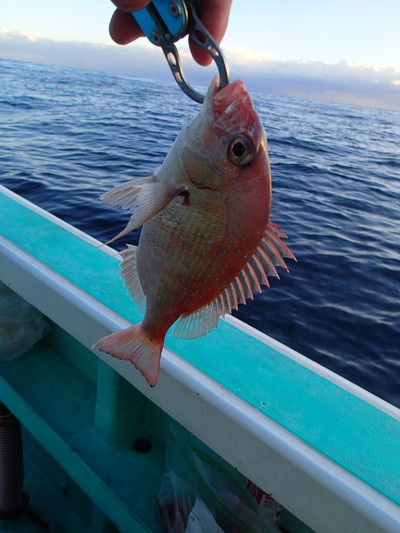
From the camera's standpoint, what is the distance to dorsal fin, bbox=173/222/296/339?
49.6 inches

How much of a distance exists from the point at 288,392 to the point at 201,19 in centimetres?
158

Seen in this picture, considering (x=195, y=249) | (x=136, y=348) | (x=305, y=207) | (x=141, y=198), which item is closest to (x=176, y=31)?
(x=141, y=198)

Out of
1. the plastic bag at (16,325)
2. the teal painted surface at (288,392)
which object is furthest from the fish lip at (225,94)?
the plastic bag at (16,325)

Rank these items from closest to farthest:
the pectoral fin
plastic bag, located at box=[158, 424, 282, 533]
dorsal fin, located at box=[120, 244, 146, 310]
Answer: the pectoral fin < dorsal fin, located at box=[120, 244, 146, 310] < plastic bag, located at box=[158, 424, 282, 533]

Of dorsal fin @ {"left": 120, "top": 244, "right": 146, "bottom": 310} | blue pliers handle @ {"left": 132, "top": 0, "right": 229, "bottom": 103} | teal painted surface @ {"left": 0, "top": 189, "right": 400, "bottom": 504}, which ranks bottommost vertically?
teal painted surface @ {"left": 0, "top": 189, "right": 400, "bottom": 504}

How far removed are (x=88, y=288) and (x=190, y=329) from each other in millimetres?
1233

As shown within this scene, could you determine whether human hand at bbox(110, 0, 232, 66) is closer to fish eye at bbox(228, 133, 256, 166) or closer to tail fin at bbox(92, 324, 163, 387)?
fish eye at bbox(228, 133, 256, 166)

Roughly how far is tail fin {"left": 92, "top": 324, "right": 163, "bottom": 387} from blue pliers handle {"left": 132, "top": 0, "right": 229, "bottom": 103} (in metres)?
0.79

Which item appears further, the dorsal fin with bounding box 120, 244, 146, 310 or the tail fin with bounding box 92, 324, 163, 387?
the dorsal fin with bounding box 120, 244, 146, 310

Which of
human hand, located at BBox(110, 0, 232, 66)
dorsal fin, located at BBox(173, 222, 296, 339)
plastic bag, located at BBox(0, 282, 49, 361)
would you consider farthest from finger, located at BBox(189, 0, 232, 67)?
plastic bag, located at BBox(0, 282, 49, 361)

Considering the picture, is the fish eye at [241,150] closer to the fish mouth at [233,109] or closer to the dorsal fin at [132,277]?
the fish mouth at [233,109]

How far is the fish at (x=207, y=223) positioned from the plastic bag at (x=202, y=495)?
119 cm

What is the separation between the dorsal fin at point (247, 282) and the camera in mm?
1259

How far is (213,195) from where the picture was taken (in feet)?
4.16
